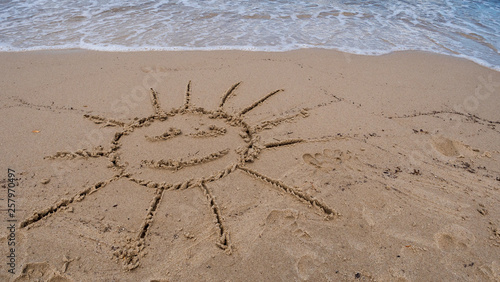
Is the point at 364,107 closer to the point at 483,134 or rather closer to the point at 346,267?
the point at 483,134

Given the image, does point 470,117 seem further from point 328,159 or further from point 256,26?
point 256,26

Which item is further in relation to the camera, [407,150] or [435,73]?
[435,73]

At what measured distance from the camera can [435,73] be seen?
4.43 m

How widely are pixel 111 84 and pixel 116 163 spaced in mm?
1651

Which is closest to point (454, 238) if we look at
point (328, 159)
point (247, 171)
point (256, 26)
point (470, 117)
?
point (328, 159)

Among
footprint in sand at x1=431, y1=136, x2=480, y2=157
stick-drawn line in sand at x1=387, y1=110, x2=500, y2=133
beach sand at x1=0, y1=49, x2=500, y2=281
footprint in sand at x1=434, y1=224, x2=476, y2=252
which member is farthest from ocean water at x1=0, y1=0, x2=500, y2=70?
footprint in sand at x1=434, y1=224, x2=476, y2=252

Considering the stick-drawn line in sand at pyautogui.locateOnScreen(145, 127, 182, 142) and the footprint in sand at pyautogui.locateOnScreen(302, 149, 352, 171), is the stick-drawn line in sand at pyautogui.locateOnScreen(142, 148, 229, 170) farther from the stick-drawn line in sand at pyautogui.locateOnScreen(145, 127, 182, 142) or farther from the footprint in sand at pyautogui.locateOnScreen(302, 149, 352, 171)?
the footprint in sand at pyautogui.locateOnScreen(302, 149, 352, 171)

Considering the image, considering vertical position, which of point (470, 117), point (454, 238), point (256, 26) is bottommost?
point (454, 238)

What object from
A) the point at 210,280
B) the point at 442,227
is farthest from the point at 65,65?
the point at 442,227

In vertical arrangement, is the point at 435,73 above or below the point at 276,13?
below

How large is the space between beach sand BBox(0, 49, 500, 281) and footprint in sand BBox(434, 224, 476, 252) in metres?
0.01

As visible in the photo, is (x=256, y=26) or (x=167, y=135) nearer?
(x=167, y=135)

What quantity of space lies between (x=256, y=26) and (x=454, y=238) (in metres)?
5.11

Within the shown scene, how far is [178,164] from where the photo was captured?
2.79 m
